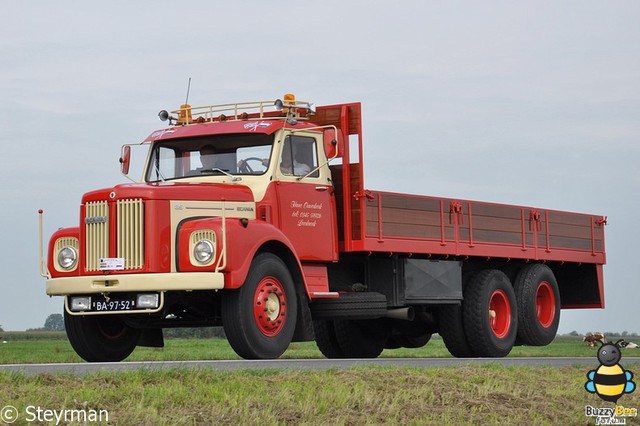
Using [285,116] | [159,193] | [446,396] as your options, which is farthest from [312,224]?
[446,396]

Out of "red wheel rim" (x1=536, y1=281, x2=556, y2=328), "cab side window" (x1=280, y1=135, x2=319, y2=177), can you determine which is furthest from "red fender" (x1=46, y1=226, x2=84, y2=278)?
"red wheel rim" (x1=536, y1=281, x2=556, y2=328)

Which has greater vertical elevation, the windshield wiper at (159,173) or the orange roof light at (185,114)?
the orange roof light at (185,114)

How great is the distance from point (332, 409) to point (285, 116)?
28.1ft

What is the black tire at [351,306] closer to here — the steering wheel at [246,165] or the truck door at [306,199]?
the truck door at [306,199]

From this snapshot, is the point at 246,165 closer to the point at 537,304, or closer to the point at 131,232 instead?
the point at 131,232

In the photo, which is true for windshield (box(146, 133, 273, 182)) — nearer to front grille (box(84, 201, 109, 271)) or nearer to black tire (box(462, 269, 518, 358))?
front grille (box(84, 201, 109, 271))

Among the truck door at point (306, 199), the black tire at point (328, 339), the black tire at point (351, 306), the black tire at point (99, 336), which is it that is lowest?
the black tire at point (328, 339)

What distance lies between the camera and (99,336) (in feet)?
57.7

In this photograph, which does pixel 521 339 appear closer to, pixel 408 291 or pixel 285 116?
pixel 408 291

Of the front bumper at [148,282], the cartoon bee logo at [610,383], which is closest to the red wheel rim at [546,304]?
the front bumper at [148,282]

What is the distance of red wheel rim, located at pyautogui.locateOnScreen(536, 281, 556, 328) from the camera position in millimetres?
24250

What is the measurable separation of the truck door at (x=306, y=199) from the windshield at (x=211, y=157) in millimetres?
346

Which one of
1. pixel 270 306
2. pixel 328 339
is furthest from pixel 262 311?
pixel 328 339

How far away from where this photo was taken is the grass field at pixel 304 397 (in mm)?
10055
